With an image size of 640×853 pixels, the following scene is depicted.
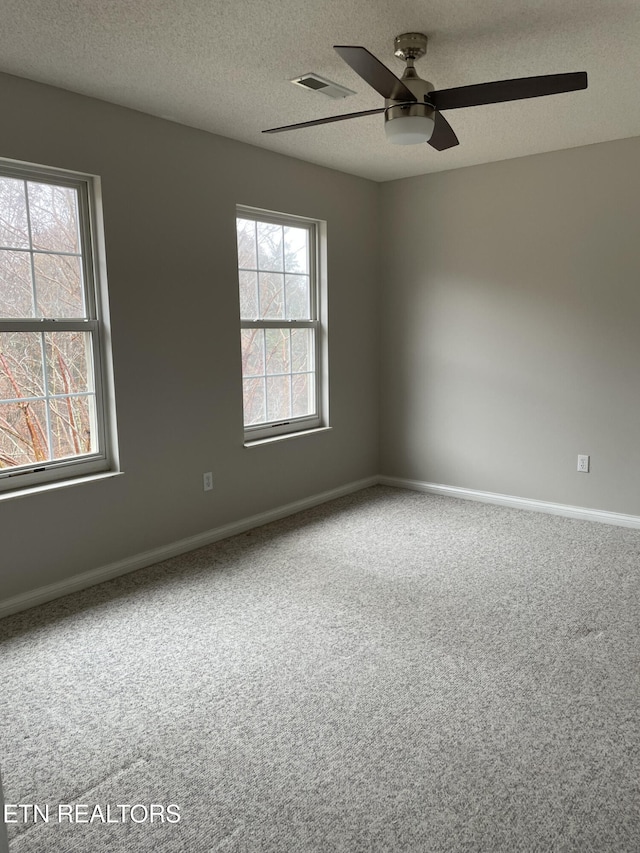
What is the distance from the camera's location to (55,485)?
10.6 ft

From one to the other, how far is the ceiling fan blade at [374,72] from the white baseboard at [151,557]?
265 centimetres

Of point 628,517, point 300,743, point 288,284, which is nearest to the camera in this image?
point 300,743

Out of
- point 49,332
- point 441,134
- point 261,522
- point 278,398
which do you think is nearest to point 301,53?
point 441,134

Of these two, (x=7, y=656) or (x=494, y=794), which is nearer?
(x=494, y=794)

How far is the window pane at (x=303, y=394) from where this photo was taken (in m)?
4.71

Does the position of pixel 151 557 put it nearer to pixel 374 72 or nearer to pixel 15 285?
pixel 15 285

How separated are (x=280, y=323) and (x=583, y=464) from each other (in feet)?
7.55

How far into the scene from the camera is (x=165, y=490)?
3.74m

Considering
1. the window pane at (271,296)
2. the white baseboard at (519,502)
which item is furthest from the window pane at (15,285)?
the white baseboard at (519,502)

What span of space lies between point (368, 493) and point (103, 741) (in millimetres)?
3276

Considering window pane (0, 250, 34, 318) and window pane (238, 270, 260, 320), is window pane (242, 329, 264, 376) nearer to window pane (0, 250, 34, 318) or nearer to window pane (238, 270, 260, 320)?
window pane (238, 270, 260, 320)

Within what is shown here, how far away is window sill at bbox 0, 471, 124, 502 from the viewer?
3.05 m

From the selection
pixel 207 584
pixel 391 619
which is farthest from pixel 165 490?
pixel 391 619

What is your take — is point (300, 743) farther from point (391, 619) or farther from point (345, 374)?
point (345, 374)
